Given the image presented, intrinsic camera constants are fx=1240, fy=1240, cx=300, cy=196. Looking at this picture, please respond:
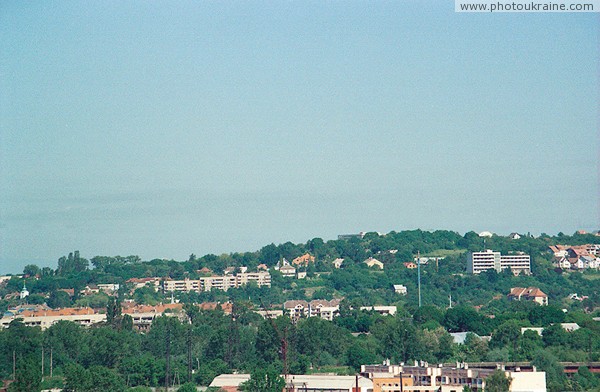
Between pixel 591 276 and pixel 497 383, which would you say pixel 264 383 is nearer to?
pixel 497 383

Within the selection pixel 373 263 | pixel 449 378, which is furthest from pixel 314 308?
pixel 449 378

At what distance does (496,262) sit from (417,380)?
6181cm

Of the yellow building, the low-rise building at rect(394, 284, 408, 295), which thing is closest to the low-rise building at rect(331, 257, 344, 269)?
the low-rise building at rect(394, 284, 408, 295)

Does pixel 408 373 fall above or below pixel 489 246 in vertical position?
below

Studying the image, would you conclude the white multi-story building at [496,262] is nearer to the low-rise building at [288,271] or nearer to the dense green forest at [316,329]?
the dense green forest at [316,329]

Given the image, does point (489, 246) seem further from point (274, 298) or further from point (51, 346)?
point (51, 346)

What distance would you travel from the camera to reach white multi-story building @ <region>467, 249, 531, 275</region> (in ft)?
319

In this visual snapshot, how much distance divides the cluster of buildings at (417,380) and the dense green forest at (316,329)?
283 centimetres

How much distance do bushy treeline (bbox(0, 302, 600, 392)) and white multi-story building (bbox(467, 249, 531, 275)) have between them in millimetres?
38978

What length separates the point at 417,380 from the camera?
3788cm

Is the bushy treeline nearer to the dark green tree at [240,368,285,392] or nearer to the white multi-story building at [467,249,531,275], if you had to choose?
the dark green tree at [240,368,285,392]

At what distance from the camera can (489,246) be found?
104 meters

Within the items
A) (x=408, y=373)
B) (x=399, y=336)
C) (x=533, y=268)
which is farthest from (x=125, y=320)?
(x=533, y=268)

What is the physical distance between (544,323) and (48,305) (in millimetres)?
38345
